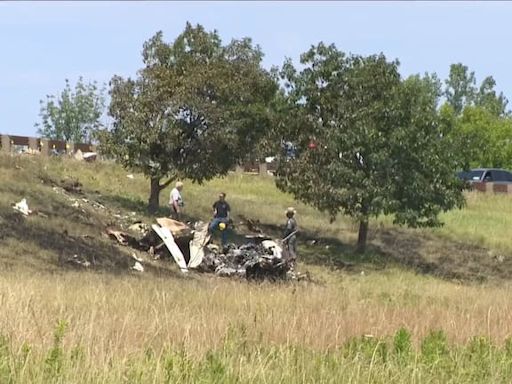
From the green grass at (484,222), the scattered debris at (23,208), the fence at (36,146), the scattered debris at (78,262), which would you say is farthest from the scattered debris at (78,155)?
the scattered debris at (78,262)

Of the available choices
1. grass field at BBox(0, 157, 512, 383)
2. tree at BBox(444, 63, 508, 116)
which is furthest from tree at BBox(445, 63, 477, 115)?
grass field at BBox(0, 157, 512, 383)

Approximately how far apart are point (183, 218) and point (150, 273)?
30.5ft

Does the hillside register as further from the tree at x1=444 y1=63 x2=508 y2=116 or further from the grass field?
the tree at x1=444 y1=63 x2=508 y2=116

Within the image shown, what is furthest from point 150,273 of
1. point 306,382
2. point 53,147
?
point 53,147

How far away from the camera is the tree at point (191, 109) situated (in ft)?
95.8

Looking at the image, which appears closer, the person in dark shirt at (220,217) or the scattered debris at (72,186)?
the person in dark shirt at (220,217)

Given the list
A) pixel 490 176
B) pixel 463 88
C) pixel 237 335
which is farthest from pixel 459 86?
pixel 237 335

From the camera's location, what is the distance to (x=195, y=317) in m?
9.03

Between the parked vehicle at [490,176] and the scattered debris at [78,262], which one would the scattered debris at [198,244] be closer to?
the scattered debris at [78,262]

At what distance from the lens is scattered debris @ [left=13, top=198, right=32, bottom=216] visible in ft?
80.9

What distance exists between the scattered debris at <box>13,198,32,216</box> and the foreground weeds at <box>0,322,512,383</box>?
17722 millimetres

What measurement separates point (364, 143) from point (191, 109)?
5577 millimetres

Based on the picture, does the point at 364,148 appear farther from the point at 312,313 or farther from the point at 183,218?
the point at 312,313

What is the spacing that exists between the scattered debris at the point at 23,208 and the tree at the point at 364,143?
9.16 meters
